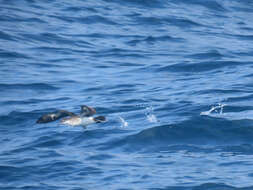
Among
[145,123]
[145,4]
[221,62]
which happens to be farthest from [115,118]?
[145,4]

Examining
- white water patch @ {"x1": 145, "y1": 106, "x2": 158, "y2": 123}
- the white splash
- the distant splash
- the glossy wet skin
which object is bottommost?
the white splash

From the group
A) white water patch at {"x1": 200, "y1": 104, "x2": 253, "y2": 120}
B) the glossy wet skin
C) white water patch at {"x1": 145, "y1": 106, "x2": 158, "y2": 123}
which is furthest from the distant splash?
the glossy wet skin

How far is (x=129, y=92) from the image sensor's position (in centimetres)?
1555

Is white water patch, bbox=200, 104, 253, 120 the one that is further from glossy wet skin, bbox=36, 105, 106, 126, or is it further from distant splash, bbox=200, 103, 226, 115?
glossy wet skin, bbox=36, 105, 106, 126

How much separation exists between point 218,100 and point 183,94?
1.15 m

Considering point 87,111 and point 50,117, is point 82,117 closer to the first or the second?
point 87,111

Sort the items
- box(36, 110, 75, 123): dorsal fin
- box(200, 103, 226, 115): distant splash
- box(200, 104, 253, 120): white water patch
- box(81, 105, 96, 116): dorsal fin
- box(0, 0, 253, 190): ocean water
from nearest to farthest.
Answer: box(0, 0, 253, 190): ocean water
box(36, 110, 75, 123): dorsal fin
box(81, 105, 96, 116): dorsal fin
box(200, 104, 253, 120): white water patch
box(200, 103, 226, 115): distant splash

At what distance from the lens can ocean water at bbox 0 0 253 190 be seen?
10156 millimetres

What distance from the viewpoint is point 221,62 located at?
1858 centimetres

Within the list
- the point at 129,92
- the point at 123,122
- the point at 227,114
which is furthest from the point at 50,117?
the point at 129,92

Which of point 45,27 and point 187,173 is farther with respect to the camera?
point 45,27

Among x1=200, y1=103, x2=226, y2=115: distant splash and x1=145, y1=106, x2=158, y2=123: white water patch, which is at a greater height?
x1=200, y1=103, x2=226, y2=115: distant splash

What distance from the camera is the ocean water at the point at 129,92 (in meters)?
10.2

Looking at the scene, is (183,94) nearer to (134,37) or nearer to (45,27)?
(134,37)
